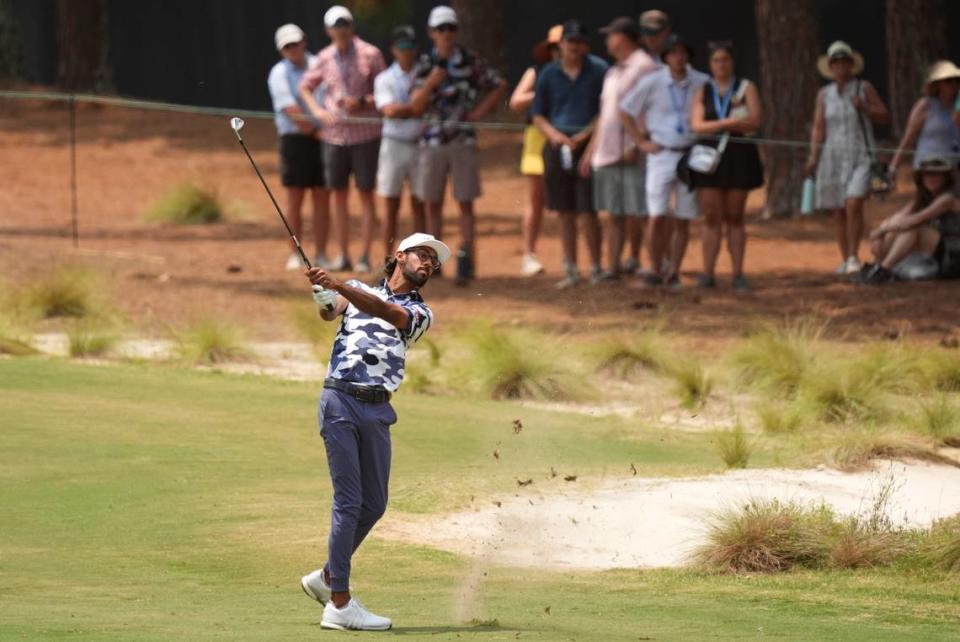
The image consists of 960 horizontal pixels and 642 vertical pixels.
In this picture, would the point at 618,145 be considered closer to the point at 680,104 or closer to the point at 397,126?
the point at 680,104

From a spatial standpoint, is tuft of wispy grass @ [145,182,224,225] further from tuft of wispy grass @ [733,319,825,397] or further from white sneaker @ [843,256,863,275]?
tuft of wispy grass @ [733,319,825,397]

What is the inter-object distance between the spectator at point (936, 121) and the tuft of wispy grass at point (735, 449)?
6011mm

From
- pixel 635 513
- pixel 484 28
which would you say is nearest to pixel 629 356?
pixel 635 513

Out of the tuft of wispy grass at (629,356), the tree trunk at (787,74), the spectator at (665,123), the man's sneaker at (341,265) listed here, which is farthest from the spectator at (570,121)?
the tree trunk at (787,74)

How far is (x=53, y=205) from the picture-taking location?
23.8 metres

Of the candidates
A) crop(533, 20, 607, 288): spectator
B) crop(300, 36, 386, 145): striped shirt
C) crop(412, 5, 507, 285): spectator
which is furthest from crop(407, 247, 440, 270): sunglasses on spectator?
crop(300, 36, 386, 145): striped shirt

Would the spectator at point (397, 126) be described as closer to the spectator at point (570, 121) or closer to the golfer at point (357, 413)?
the spectator at point (570, 121)

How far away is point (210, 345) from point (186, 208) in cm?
887

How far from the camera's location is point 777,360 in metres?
12.9

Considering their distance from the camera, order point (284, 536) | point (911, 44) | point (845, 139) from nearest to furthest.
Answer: point (284, 536), point (845, 139), point (911, 44)

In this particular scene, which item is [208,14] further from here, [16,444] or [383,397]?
[383,397]

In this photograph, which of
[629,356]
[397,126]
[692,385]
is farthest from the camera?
[397,126]

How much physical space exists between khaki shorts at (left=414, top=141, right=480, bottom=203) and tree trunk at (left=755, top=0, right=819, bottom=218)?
4.84 meters

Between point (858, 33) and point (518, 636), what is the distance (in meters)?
20.4
